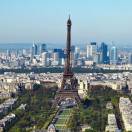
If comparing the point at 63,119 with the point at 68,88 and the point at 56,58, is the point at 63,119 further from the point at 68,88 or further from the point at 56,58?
the point at 56,58

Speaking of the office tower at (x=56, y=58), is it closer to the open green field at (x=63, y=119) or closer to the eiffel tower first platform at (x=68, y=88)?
the eiffel tower first platform at (x=68, y=88)

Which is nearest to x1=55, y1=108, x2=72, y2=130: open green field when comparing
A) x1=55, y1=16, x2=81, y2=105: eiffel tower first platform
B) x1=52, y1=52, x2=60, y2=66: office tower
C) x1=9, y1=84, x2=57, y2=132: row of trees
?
x1=9, y1=84, x2=57, y2=132: row of trees

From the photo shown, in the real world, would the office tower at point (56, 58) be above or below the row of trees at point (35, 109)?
above

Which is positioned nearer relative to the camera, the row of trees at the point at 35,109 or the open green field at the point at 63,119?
the open green field at the point at 63,119

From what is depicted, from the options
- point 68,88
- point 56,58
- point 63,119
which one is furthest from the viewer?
point 56,58

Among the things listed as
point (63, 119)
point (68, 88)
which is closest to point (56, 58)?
point (68, 88)

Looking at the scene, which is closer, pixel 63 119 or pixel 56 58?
pixel 63 119

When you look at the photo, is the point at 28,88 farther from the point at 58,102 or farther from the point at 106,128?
the point at 106,128

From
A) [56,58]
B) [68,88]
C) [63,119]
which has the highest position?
[56,58]

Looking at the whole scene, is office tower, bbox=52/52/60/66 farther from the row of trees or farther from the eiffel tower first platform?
the eiffel tower first platform

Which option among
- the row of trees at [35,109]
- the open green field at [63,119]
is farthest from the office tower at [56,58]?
the open green field at [63,119]

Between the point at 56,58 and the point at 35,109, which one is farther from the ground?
→ the point at 56,58
